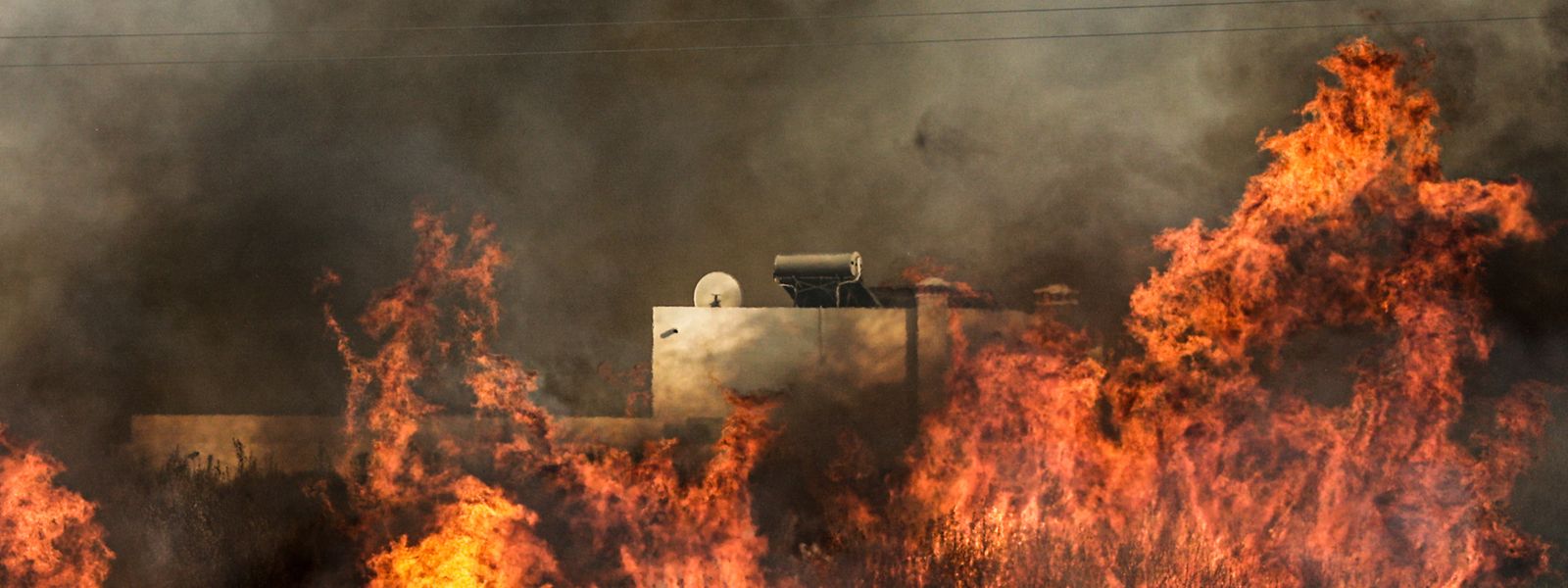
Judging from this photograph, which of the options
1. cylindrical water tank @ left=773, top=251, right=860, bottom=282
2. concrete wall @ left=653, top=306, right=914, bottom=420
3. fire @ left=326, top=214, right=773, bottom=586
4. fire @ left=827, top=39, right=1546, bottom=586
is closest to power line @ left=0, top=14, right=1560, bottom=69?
fire @ left=827, top=39, right=1546, bottom=586

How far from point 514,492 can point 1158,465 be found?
829 centimetres

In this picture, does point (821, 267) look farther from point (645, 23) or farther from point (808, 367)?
point (645, 23)

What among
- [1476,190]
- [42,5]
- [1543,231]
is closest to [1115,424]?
[1476,190]

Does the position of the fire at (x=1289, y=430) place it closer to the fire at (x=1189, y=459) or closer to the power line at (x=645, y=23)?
the fire at (x=1189, y=459)

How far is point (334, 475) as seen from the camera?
18547 mm

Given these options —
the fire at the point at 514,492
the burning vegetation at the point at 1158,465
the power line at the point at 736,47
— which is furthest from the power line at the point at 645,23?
the fire at the point at 514,492

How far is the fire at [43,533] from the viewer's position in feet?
51.1

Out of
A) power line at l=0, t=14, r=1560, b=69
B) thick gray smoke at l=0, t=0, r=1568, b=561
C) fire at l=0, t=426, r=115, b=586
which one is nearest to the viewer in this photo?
fire at l=0, t=426, r=115, b=586

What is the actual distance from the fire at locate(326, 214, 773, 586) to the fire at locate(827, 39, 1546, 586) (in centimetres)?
218

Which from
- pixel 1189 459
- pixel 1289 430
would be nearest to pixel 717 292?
pixel 1189 459

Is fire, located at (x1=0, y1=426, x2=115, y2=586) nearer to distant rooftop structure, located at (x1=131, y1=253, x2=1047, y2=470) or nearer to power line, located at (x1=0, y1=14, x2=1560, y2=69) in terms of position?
distant rooftop structure, located at (x1=131, y1=253, x2=1047, y2=470)

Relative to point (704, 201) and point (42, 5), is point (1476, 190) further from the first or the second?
point (42, 5)

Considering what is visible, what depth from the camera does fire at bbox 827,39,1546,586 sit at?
15.8 meters

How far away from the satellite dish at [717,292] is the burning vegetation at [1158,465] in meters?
1.46
